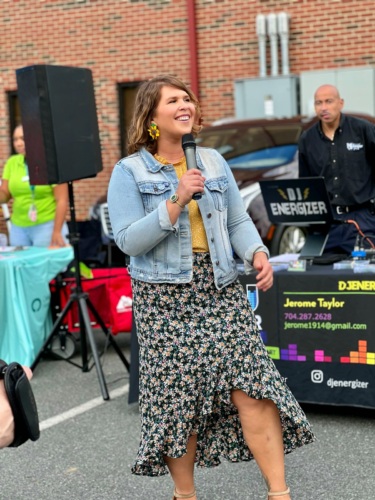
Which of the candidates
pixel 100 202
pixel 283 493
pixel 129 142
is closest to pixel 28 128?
pixel 129 142

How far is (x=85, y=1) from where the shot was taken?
1599 cm

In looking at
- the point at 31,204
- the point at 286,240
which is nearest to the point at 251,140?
the point at 286,240

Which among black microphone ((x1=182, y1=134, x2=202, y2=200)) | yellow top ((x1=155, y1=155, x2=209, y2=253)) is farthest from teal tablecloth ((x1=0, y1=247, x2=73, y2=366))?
black microphone ((x1=182, y1=134, x2=202, y2=200))

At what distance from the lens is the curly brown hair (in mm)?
3801

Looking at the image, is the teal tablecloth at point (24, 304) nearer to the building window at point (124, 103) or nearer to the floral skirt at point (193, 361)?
the floral skirt at point (193, 361)

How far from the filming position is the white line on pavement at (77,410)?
19.1 feet

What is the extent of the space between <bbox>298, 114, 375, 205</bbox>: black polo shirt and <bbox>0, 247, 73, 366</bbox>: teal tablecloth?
2.38 m

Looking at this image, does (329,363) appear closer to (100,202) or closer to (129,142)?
(129,142)

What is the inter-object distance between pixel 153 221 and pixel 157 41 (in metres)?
12.4

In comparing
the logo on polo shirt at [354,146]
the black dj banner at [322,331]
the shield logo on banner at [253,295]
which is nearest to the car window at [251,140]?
the logo on polo shirt at [354,146]

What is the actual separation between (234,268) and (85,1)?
13.0 metres

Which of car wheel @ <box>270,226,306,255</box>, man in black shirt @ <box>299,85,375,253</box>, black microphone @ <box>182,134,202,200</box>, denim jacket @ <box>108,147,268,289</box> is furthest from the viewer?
car wheel @ <box>270,226,306,255</box>

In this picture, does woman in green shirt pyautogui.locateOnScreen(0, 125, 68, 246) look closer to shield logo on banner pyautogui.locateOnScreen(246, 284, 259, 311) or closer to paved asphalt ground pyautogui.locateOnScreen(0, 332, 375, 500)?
Answer: paved asphalt ground pyautogui.locateOnScreen(0, 332, 375, 500)

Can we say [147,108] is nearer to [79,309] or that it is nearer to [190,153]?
[190,153]
